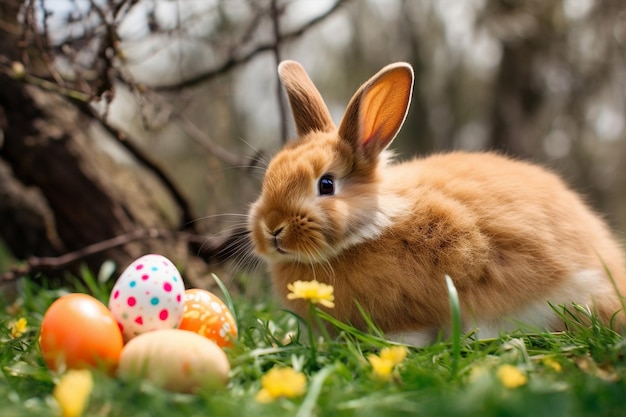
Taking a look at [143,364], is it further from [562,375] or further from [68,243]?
[68,243]

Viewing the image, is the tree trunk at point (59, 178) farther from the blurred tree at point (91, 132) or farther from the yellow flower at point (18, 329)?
the yellow flower at point (18, 329)

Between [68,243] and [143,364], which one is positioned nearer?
[143,364]

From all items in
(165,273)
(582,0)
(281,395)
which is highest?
(582,0)

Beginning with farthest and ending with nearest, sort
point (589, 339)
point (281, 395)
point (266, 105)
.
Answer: point (266, 105) < point (589, 339) < point (281, 395)

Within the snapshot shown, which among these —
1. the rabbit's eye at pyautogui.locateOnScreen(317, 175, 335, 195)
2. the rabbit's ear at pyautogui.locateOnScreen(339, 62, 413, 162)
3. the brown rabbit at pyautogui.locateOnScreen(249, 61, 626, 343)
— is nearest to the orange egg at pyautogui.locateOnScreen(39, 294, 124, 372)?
the brown rabbit at pyautogui.locateOnScreen(249, 61, 626, 343)

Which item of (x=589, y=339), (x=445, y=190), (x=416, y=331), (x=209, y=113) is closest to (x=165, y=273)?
(x=416, y=331)

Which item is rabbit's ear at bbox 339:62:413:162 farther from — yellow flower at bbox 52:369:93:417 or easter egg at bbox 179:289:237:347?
yellow flower at bbox 52:369:93:417

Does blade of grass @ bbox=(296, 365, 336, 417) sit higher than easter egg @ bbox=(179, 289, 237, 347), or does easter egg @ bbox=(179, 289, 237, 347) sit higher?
blade of grass @ bbox=(296, 365, 336, 417)
